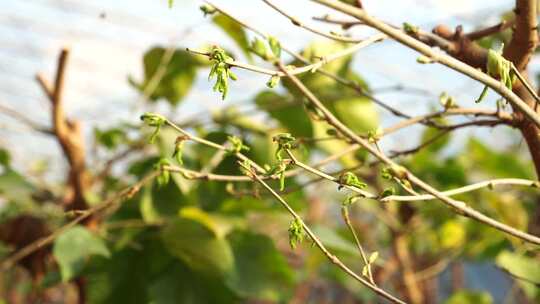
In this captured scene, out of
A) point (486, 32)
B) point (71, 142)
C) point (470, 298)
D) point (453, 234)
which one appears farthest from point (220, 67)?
point (453, 234)

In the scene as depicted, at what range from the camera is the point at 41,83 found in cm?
77

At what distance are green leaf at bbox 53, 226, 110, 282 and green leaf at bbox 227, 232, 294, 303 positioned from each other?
160 millimetres

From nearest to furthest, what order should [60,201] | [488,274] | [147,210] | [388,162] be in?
1. [388,162]
2. [147,210]
3. [60,201]
4. [488,274]

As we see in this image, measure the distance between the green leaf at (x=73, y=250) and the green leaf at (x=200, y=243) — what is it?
0.07 metres

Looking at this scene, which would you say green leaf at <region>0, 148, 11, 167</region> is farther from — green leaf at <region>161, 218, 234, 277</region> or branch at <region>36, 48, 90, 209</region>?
green leaf at <region>161, 218, 234, 277</region>

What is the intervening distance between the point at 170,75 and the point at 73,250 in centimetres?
31

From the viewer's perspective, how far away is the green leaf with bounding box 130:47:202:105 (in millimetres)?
833

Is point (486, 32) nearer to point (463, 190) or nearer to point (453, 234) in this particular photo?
point (463, 190)

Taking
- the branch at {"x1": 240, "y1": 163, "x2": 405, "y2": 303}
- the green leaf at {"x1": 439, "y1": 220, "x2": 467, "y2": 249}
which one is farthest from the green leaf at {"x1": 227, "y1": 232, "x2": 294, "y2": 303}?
the green leaf at {"x1": 439, "y1": 220, "x2": 467, "y2": 249}

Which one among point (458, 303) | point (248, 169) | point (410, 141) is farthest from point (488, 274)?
point (248, 169)

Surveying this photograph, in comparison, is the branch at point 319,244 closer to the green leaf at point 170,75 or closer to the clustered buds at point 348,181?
the clustered buds at point 348,181

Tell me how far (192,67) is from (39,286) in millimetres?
322

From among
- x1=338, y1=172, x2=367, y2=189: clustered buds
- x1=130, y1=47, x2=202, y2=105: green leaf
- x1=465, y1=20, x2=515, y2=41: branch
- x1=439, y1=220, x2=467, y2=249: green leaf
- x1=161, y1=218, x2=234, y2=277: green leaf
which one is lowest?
x1=439, y1=220, x2=467, y2=249: green leaf

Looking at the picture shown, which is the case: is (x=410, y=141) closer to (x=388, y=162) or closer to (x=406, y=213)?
(x=406, y=213)
